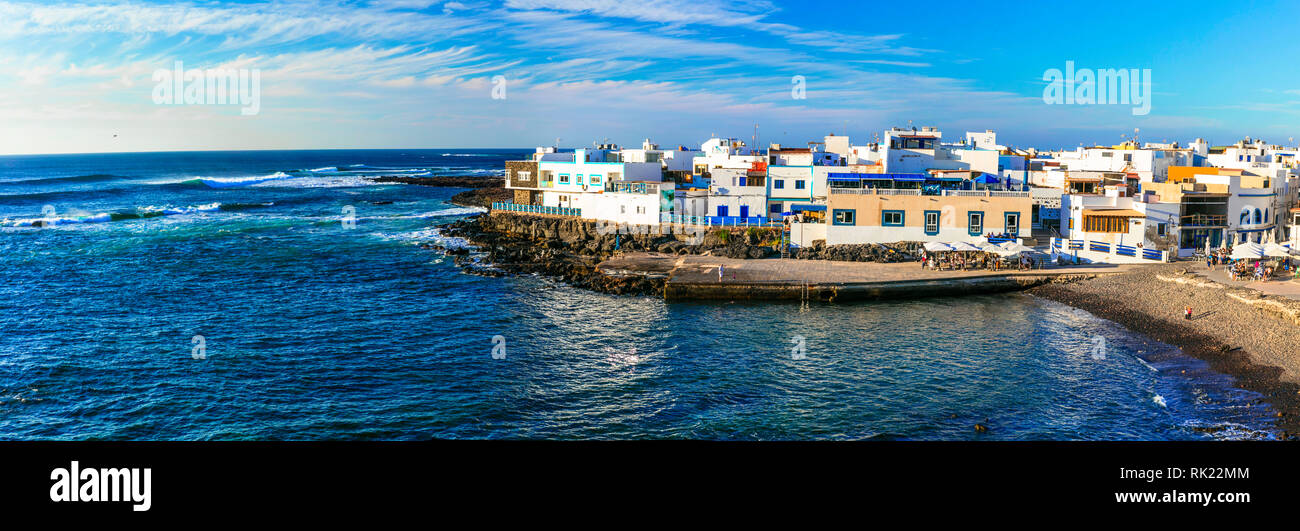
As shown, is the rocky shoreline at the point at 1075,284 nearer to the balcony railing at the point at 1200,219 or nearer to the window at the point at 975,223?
the window at the point at 975,223

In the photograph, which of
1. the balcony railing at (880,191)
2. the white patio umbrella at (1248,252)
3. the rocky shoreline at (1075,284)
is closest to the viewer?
the rocky shoreline at (1075,284)

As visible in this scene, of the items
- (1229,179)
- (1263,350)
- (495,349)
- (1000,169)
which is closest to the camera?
(1263,350)

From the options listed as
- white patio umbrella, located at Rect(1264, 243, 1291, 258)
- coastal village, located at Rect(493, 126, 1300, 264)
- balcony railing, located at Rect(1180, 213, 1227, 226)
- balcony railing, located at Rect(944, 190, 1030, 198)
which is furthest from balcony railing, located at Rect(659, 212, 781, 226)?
white patio umbrella, located at Rect(1264, 243, 1291, 258)

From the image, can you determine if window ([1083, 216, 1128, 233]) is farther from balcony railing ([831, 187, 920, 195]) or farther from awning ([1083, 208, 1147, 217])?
balcony railing ([831, 187, 920, 195])

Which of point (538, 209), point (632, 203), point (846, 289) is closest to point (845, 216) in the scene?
point (846, 289)

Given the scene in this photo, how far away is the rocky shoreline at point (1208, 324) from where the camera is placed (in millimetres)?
22391

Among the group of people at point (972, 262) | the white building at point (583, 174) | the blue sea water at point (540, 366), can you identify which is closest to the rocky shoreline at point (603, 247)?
the blue sea water at point (540, 366)

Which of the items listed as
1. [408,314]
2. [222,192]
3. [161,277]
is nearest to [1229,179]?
[408,314]

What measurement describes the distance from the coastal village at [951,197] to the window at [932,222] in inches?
2.2

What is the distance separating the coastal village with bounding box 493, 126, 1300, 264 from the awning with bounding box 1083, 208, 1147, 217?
9 centimetres

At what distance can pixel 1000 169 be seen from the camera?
223 ft

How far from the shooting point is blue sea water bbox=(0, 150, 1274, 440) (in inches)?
814
